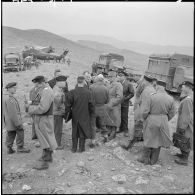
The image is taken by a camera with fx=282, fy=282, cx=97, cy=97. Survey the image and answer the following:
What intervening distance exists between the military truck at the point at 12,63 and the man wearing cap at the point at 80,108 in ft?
47.5

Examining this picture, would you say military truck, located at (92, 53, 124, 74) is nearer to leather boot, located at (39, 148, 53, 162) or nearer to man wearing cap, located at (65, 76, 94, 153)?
man wearing cap, located at (65, 76, 94, 153)

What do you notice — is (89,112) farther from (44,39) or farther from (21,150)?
(44,39)

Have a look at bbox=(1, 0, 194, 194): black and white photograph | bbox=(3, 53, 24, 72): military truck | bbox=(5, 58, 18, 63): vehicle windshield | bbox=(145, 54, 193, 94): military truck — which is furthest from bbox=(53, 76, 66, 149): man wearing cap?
bbox=(5, 58, 18, 63): vehicle windshield

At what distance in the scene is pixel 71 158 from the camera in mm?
5746

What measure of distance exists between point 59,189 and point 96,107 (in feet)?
8.86

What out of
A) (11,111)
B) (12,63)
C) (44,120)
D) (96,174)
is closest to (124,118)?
(96,174)

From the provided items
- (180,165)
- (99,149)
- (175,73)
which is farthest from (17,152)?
(175,73)

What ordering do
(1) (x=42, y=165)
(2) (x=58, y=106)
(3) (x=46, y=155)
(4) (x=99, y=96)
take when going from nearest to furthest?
(1) (x=42, y=165)
(3) (x=46, y=155)
(2) (x=58, y=106)
(4) (x=99, y=96)

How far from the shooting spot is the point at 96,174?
5.08 metres

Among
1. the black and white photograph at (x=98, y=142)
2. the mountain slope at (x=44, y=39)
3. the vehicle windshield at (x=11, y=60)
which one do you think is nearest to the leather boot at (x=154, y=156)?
the black and white photograph at (x=98, y=142)

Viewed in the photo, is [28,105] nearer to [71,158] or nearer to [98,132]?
[71,158]

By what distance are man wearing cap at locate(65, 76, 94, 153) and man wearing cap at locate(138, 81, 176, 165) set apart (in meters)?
1.20

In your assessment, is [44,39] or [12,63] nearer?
[12,63]

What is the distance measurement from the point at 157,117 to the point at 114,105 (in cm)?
166
